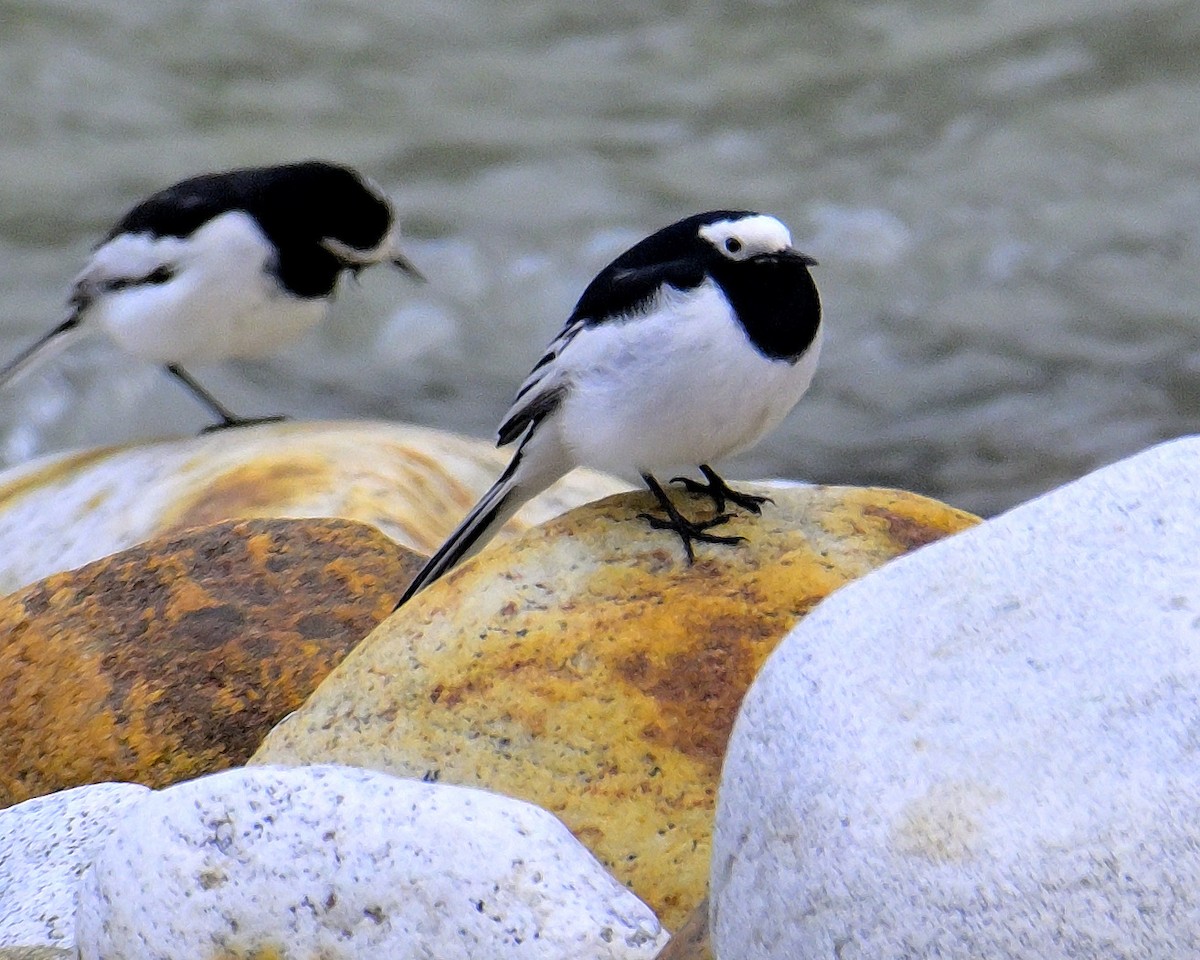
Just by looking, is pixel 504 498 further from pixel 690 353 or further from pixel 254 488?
pixel 254 488

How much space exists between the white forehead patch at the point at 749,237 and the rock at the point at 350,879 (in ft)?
4.95

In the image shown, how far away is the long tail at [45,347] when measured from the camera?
7.56 m

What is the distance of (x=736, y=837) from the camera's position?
2.78 m

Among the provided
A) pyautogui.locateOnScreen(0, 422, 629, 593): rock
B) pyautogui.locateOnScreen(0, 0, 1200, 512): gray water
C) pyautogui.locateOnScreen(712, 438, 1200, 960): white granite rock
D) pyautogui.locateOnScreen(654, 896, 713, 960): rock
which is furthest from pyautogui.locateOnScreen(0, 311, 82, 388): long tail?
pyautogui.locateOnScreen(712, 438, 1200, 960): white granite rock

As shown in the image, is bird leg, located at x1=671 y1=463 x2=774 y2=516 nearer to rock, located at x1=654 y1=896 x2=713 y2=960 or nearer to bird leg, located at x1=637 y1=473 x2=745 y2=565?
bird leg, located at x1=637 y1=473 x2=745 y2=565

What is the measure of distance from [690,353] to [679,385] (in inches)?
3.1

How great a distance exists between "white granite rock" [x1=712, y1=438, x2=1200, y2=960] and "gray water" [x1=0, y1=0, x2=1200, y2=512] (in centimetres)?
592

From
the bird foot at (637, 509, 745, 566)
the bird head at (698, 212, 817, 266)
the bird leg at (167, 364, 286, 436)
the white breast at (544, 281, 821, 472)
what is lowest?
the bird leg at (167, 364, 286, 436)

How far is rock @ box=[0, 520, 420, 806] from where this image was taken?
443 centimetres

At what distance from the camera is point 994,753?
2.56 metres

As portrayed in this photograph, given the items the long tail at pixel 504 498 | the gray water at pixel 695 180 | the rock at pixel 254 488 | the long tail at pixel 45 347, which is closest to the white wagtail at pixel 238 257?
the long tail at pixel 45 347

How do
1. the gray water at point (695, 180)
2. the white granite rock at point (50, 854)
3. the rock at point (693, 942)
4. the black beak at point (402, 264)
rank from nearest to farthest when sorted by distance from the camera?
the rock at point (693, 942) < the white granite rock at point (50, 854) < the black beak at point (402, 264) < the gray water at point (695, 180)

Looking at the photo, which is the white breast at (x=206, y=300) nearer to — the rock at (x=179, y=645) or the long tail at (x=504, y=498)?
the rock at (x=179, y=645)

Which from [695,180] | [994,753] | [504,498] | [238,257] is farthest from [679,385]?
[695,180]
